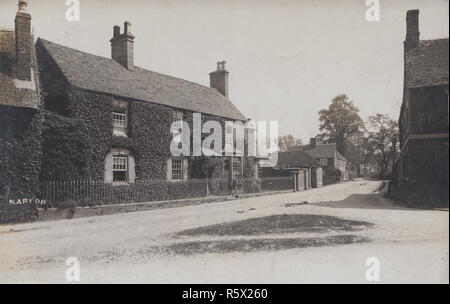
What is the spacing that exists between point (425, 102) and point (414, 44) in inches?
348

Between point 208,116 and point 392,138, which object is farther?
point 392,138

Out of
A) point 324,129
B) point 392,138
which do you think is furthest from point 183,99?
point 392,138

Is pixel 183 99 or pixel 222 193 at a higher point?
pixel 183 99

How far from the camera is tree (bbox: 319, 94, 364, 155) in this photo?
168ft

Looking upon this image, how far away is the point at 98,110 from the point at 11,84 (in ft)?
15.7

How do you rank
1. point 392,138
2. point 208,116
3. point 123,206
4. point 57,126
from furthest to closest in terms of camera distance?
point 392,138 < point 208,116 < point 123,206 < point 57,126

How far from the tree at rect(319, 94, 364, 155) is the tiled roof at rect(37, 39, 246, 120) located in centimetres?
2861

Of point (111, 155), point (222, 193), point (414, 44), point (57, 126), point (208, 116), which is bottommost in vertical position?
point (222, 193)

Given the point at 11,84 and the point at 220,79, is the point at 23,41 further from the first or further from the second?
the point at 220,79

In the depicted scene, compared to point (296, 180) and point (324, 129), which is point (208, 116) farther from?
point (324, 129)

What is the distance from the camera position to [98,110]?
59.1 feet

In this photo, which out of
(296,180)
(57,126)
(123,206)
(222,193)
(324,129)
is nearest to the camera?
(57,126)

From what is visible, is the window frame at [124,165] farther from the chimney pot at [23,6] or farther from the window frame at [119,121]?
the chimney pot at [23,6]

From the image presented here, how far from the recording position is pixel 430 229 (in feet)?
30.2
